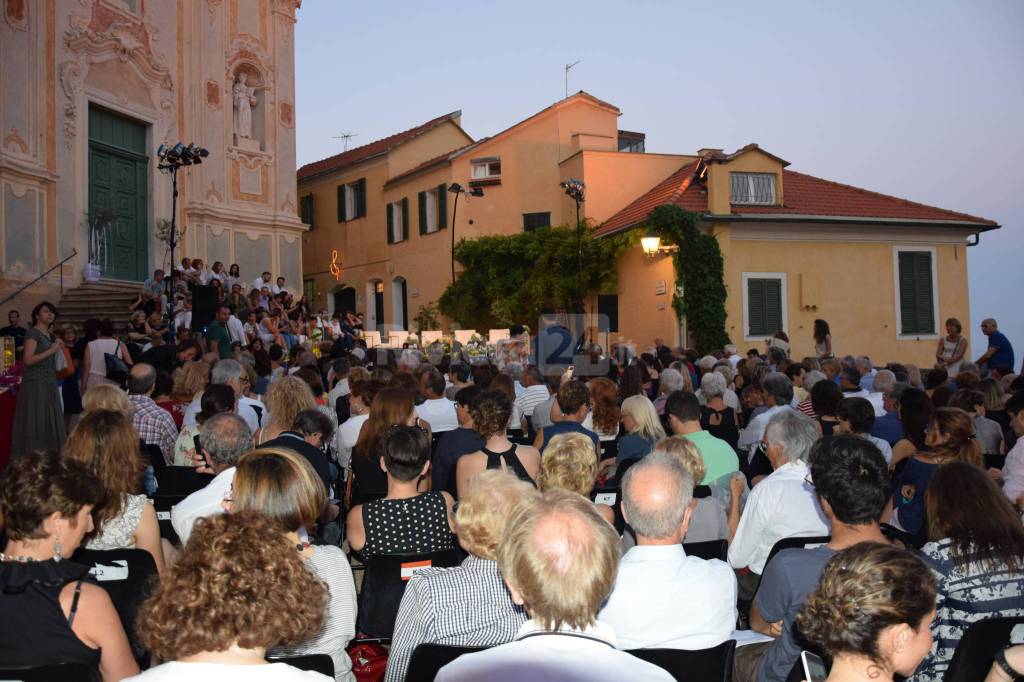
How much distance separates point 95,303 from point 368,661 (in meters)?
15.1

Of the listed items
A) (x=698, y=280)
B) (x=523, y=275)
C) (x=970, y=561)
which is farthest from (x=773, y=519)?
(x=523, y=275)

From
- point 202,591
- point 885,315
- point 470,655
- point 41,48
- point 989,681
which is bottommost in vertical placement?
point 989,681

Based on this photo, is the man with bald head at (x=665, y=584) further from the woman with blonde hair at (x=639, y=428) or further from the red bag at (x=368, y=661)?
the woman with blonde hair at (x=639, y=428)

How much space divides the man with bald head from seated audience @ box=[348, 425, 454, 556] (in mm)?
1241

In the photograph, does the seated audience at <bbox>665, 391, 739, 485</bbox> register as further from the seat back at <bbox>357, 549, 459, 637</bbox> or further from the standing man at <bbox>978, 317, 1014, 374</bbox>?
the standing man at <bbox>978, 317, 1014, 374</bbox>

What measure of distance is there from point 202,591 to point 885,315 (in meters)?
23.0

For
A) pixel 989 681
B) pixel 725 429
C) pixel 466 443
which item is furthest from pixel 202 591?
pixel 725 429

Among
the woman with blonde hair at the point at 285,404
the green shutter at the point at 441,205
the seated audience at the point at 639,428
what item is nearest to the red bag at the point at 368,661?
the woman with blonde hair at the point at 285,404

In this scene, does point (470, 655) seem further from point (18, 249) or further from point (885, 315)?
point (885, 315)

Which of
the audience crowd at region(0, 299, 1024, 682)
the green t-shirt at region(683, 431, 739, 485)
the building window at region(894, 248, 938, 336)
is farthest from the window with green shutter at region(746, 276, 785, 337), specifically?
the green t-shirt at region(683, 431, 739, 485)

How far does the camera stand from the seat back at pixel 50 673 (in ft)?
7.88

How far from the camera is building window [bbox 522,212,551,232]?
27.5 metres

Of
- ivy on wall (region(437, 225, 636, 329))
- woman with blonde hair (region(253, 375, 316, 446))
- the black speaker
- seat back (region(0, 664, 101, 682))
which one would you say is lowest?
seat back (region(0, 664, 101, 682))

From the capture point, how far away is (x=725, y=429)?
25.1 ft
